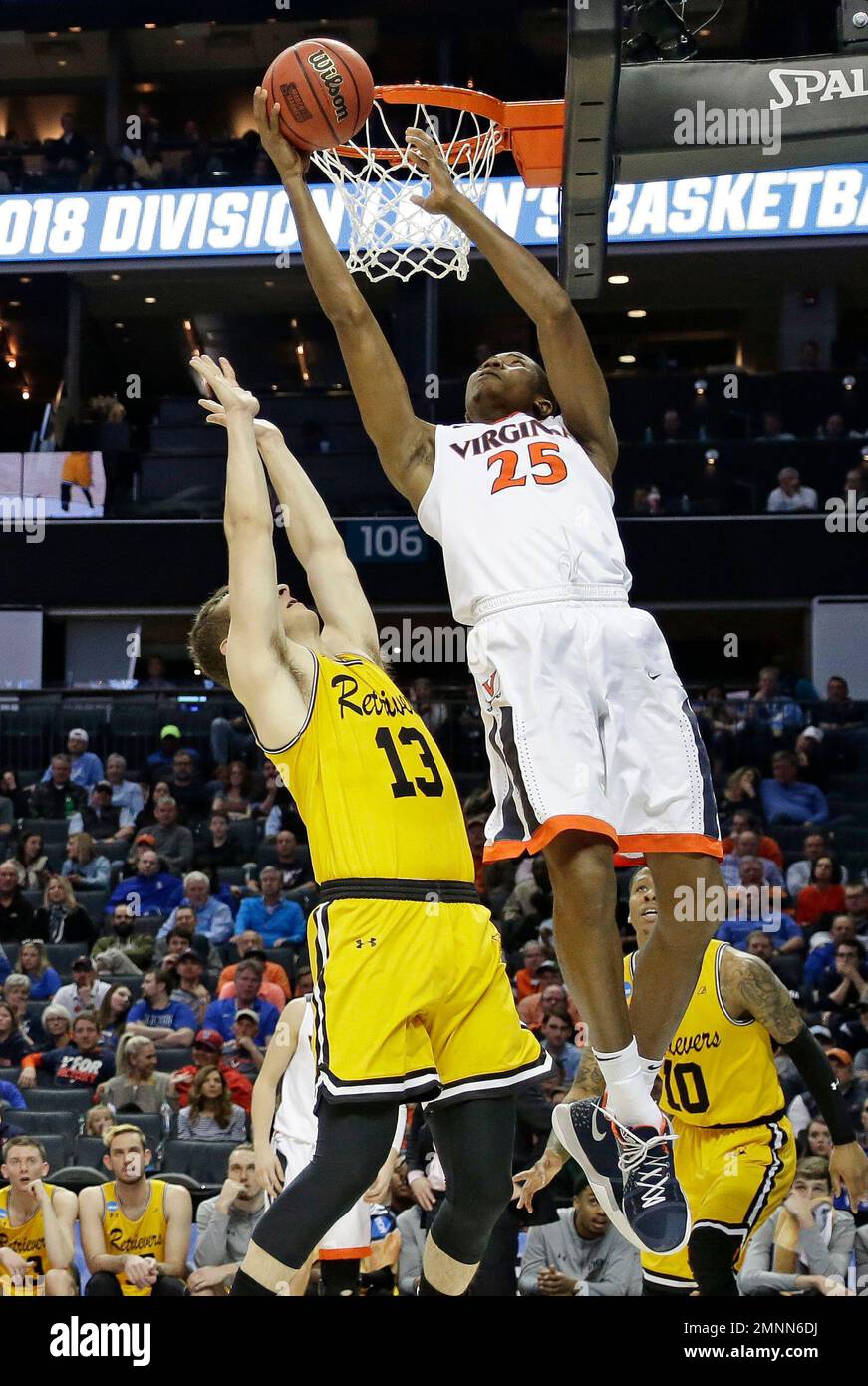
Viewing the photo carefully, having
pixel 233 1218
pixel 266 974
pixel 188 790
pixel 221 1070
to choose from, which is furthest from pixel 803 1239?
pixel 188 790

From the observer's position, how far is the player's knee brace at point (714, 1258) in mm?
6398

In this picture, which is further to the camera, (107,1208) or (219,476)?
(219,476)

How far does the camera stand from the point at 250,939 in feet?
39.7

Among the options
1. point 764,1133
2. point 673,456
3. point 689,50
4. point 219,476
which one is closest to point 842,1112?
point 764,1133

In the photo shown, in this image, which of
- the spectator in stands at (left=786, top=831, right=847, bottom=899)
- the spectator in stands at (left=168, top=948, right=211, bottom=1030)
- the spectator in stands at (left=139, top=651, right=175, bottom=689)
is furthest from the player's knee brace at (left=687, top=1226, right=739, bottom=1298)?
the spectator in stands at (left=139, top=651, right=175, bottom=689)

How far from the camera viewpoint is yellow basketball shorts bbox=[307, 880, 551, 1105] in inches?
164

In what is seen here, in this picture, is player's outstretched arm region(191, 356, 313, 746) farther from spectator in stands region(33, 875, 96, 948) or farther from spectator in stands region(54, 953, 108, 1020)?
spectator in stands region(33, 875, 96, 948)

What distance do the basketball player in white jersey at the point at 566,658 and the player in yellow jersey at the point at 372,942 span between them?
0.73 ft

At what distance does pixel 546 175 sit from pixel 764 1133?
3769mm

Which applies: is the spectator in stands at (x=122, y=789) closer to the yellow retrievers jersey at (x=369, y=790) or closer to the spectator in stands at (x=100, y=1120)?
the spectator in stands at (x=100, y=1120)

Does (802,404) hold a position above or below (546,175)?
above

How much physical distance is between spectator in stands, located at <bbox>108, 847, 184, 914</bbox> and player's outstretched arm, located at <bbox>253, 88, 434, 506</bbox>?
9.33 m
